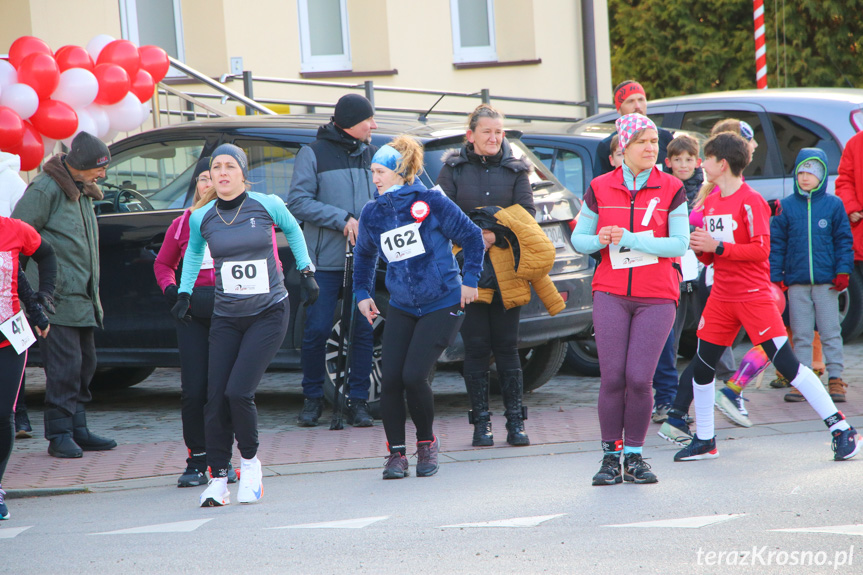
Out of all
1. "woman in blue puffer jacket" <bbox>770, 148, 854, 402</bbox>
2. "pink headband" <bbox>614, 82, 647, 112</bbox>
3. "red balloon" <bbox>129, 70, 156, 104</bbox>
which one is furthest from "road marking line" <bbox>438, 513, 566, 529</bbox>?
"red balloon" <bbox>129, 70, 156, 104</bbox>

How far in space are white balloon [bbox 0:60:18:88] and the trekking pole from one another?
11.7ft

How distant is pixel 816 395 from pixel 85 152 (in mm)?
4485

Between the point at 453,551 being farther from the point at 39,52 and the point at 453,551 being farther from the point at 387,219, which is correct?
the point at 39,52

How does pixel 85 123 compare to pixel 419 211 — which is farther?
pixel 85 123

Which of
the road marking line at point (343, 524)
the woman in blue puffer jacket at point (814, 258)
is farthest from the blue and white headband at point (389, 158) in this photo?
the woman in blue puffer jacket at point (814, 258)

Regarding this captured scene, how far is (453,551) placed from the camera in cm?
489

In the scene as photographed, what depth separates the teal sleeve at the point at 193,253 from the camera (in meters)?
6.24

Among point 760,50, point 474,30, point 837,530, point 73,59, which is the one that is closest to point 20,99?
point 73,59

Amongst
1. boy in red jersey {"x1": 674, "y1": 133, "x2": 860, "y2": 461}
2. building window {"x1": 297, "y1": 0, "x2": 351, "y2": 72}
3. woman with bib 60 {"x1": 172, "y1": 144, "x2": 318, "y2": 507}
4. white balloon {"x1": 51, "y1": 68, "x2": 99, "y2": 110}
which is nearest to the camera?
woman with bib 60 {"x1": 172, "y1": 144, "x2": 318, "y2": 507}

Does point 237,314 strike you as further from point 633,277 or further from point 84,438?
point 84,438

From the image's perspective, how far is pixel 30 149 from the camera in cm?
956

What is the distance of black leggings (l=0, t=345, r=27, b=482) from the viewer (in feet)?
19.7

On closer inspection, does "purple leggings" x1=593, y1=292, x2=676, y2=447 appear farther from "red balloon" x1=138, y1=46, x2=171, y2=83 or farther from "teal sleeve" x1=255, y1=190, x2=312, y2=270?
"red balloon" x1=138, y1=46, x2=171, y2=83

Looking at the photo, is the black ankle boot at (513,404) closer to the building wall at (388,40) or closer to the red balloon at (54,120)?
the red balloon at (54,120)
